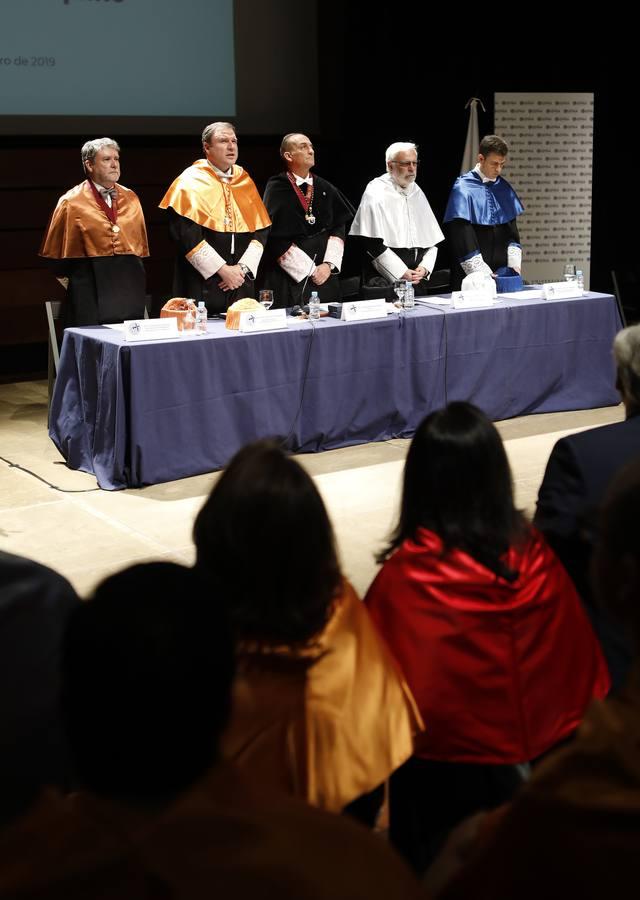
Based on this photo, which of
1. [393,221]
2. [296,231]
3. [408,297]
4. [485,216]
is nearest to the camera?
[408,297]

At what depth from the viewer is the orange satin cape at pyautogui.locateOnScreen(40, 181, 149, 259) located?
18.9ft

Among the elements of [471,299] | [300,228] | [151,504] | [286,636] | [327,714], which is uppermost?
[300,228]

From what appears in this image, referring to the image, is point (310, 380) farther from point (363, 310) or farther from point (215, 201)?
point (215, 201)

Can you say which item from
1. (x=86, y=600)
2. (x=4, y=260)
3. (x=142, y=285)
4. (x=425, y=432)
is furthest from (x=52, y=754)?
(x=4, y=260)

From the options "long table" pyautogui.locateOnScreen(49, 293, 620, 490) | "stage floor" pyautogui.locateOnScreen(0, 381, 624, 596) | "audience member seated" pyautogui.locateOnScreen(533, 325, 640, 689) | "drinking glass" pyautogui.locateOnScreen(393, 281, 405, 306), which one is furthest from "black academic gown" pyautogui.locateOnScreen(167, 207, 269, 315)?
"audience member seated" pyautogui.locateOnScreen(533, 325, 640, 689)

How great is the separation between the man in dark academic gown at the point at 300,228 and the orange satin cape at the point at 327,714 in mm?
4560

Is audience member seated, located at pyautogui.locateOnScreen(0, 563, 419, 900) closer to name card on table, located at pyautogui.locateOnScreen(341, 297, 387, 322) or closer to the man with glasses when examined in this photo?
name card on table, located at pyautogui.locateOnScreen(341, 297, 387, 322)

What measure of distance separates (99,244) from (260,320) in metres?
1.17

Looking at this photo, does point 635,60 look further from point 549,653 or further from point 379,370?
point 549,653

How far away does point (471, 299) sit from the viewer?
5977mm

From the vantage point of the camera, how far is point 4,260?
7648mm

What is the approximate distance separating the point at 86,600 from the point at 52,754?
1.96 feet

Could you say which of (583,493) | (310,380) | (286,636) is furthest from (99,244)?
(286,636)

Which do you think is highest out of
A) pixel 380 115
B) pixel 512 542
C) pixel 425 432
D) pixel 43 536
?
pixel 380 115
